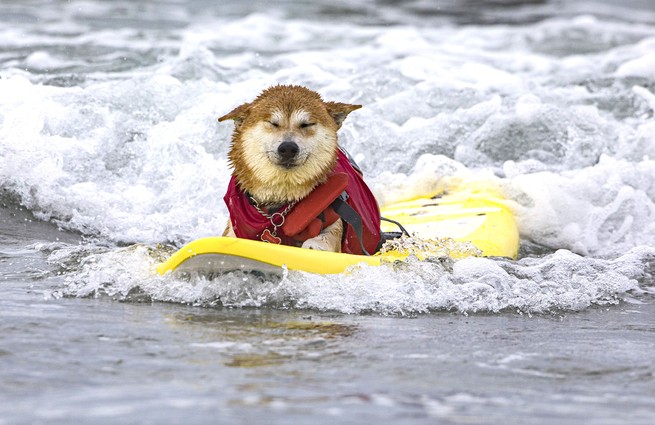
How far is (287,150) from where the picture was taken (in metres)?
5.05

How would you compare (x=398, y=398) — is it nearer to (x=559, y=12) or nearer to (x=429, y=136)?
(x=429, y=136)

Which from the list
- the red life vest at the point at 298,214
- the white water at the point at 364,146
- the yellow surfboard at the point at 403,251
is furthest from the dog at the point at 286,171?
the white water at the point at 364,146

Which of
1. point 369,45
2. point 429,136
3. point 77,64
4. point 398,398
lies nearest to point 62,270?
point 398,398

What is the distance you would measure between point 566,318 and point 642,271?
1.50m

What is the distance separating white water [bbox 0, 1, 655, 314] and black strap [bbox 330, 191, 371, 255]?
27 cm

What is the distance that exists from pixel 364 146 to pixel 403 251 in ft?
13.7

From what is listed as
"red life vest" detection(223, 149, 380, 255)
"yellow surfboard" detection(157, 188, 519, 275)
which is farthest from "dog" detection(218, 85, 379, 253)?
"yellow surfboard" detection(157, 188, 519, 275)

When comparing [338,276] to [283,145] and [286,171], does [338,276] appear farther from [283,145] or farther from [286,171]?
[283,145]

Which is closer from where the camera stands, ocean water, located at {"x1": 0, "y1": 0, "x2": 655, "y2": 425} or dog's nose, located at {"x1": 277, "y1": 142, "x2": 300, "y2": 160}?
ocean water, located at {"x1": 0, "y1": 0, "x2": 655, "y2": 425}

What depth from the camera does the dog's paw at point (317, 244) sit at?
17.2 ft

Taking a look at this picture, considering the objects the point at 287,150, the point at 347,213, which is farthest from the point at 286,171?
the point at 347,213

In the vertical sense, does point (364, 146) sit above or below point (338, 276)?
above

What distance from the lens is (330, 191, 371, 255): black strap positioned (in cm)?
526

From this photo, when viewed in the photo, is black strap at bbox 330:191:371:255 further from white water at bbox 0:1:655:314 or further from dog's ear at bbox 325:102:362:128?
dog's ear at bbox 325:102:362:128
